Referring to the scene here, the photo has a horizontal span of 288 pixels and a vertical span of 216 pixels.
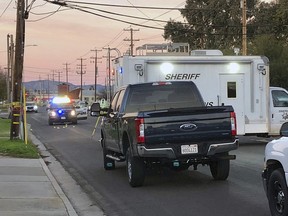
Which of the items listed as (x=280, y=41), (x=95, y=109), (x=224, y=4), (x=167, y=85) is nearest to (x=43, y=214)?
(x=167, y=85)

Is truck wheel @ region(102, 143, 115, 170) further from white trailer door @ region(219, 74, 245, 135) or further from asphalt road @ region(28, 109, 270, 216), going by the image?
white trailer door @ region(219, 74, 245, 135)

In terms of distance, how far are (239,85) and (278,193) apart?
12.4 meters

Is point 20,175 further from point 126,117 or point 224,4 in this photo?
point 224,4

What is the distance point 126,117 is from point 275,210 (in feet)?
14.2

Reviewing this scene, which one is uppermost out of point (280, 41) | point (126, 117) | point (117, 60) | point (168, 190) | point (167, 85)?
point (280, 41)

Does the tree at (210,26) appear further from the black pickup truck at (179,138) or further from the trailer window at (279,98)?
the black pickup truck at (179,138)

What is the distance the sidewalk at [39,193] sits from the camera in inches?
311

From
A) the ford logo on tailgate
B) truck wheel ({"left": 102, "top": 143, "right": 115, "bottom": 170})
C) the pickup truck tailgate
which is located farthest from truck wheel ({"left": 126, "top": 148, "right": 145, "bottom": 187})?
truck wheel ({"left": 102, "top": 143, "right": 115, "bottom": 170})

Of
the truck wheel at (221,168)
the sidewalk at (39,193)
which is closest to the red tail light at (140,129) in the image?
the sidewalk at (39,193)

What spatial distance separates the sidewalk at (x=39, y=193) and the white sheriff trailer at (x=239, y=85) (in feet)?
21.4

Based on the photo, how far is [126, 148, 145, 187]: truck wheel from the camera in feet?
32.3

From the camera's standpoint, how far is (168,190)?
32.0 feet

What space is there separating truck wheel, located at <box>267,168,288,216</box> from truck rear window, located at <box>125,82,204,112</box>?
491 centimetres

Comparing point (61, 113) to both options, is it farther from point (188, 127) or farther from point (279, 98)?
point (188, 127)
